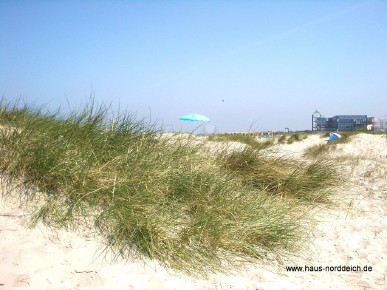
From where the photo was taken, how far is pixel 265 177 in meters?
4.14

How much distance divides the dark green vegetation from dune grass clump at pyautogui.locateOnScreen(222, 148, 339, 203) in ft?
0.87

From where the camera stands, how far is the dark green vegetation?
2.35 metres

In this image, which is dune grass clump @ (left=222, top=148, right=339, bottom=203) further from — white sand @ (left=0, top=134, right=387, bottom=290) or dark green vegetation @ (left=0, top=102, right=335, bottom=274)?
white sand @ (left=0, top=134, right=387, bottom=290)

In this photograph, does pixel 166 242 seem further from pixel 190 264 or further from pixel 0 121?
pixel 0 121

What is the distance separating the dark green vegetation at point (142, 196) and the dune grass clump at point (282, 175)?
266 mm

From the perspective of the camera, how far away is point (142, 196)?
8.61ft

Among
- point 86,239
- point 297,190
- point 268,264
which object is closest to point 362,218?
point 297,190

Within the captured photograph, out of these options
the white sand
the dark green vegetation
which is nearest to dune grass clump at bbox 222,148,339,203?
the dark green vegetation

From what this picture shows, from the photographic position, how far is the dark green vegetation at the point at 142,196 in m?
2.35

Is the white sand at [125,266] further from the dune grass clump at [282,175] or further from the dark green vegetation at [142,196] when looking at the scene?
the dune grass clump at [282,175]

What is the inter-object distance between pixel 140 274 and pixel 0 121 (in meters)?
2.71

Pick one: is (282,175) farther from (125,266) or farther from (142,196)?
(125,266)

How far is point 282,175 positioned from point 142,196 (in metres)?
2.25

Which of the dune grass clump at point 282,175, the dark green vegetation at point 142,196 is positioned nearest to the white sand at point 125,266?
the dark green vegetation at point 142,196
